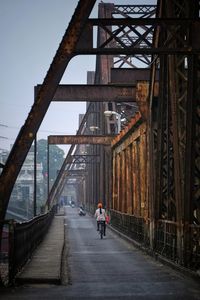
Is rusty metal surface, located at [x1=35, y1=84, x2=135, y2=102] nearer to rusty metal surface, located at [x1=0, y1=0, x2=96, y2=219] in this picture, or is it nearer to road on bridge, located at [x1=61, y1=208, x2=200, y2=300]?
road on bridge, located at [x1=61, y1=208, x2=200, y2=300]

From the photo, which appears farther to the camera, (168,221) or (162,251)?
(162,251)

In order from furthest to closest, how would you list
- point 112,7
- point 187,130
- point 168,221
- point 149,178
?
point 112,7
point 149,178
point 168,221
point 187,130

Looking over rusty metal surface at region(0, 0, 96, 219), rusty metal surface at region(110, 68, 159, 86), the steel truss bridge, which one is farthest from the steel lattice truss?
rusty metal surface at region(110, 68, 159, 86)

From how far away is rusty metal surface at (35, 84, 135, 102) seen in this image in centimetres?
2009

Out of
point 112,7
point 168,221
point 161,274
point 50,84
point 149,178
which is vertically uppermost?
point 112,7

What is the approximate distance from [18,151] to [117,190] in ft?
78.7

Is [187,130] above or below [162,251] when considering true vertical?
above

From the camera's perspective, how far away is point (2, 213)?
9.39m

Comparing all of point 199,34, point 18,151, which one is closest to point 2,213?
point 18,151

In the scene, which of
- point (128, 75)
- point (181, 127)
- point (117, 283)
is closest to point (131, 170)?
point (128, 75)

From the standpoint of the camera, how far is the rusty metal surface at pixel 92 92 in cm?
2009

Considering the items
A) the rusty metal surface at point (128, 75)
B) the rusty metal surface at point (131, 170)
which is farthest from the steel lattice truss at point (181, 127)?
the rusty metal surface at point (128, 75)

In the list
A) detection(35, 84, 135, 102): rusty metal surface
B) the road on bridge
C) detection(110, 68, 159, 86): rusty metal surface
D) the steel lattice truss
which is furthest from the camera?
detection(110, 68, 159, 86): rusty metal surface

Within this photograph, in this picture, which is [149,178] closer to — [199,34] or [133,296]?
[199,34]
